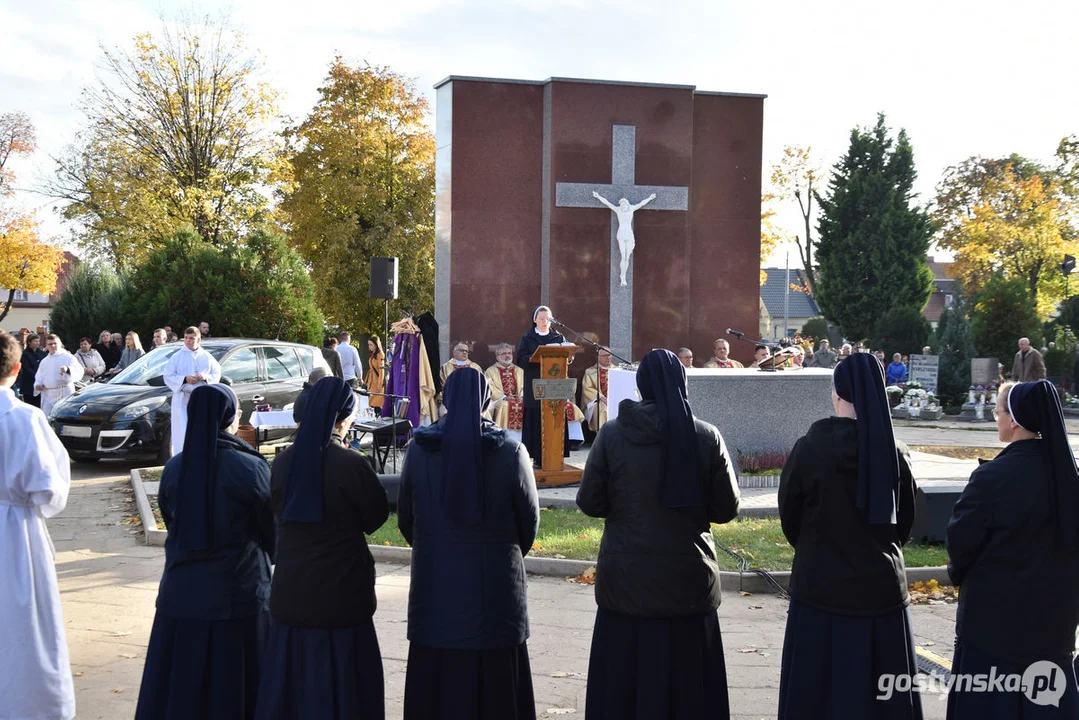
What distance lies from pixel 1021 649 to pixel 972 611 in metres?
0.22

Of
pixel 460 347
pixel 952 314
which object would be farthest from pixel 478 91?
pixel 952 314

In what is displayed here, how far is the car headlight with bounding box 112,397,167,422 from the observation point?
14.3 m

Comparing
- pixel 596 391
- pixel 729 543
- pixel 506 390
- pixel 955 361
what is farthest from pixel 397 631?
pixel 955 361

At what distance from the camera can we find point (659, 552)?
4477 mm

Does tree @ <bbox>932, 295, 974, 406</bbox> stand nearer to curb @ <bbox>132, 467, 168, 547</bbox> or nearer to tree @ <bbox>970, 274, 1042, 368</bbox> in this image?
tree @ <bbox>970, 274, 1042, 368</bbox>

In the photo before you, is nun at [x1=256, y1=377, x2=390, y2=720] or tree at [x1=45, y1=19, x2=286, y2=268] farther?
tree at [x1=45, y1=19, x2=286, y2=268]

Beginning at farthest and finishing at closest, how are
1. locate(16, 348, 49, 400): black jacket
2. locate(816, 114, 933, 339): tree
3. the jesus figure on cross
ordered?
locate(816, 114, 933, 339): tree
locate(16, 348, 49, 400): black jacket
the jesus figure on cross

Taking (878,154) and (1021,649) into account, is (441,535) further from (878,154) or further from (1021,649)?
(878,154)

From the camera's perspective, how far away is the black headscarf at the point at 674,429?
440 centimetres

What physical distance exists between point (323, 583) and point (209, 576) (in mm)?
523

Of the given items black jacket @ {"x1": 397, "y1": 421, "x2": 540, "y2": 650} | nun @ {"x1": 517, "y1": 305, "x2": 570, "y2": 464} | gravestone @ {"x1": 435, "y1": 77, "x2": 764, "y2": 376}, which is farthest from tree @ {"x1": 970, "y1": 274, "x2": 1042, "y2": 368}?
black jacket @ {"x1": 397, "y1": 421, "x2": 540, "y2": 650}

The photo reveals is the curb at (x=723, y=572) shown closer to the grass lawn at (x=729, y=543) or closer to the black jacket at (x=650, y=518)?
the grass lawn at (x=729, y=543)

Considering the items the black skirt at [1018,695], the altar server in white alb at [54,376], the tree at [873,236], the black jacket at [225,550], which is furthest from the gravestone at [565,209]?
the tree at [873,236]

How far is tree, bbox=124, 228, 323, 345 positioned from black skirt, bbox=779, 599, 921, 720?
2305 cm
